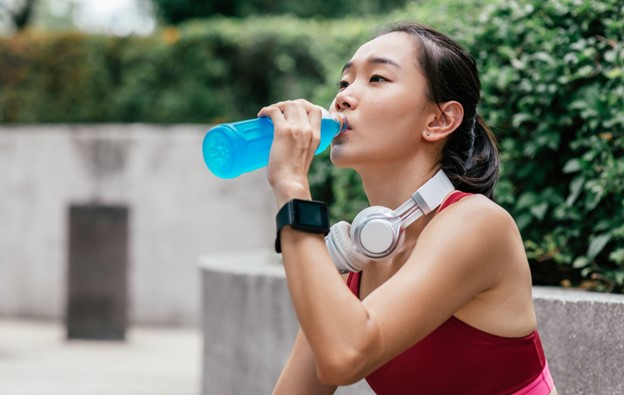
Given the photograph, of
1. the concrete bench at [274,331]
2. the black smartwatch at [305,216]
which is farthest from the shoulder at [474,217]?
the concrete bench at [274,331]

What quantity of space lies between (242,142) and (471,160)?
0.59m

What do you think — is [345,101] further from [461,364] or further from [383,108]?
[461,364]

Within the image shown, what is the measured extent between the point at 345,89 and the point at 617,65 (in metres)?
1.73

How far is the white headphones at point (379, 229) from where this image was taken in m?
2.19

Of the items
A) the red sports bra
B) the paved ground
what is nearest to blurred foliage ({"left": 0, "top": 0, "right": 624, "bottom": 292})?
the red sports bra

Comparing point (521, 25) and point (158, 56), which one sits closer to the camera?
point (521, 25)

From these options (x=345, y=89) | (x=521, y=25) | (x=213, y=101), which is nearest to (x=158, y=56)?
(x=213, y=101)

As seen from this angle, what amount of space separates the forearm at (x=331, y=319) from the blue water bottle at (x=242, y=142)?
12.2 inches

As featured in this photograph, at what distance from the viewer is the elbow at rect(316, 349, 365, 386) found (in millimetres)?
1949

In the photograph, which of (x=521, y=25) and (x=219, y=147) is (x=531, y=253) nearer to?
(x=521, y=25)

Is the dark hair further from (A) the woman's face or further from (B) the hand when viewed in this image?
(B) the hand

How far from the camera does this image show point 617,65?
371 cm

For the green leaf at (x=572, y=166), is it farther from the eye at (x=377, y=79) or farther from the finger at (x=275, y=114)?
the finger at (x=275, y=114)

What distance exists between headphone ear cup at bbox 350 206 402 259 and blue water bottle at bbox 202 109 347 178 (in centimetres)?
20
